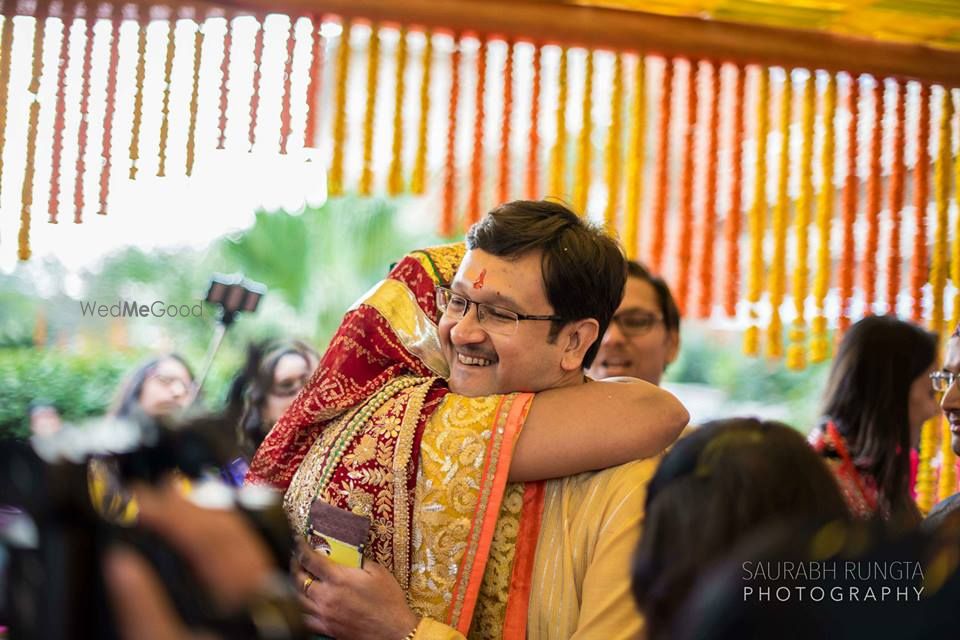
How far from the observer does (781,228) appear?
2.76 meters

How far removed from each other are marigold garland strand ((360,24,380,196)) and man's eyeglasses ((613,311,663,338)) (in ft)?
2.83

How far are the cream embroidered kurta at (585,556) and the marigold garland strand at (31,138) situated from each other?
1.59 metres

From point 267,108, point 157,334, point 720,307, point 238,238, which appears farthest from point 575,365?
point 238,238

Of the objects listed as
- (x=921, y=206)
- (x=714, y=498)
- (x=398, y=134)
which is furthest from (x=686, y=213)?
(x=714, y=498)

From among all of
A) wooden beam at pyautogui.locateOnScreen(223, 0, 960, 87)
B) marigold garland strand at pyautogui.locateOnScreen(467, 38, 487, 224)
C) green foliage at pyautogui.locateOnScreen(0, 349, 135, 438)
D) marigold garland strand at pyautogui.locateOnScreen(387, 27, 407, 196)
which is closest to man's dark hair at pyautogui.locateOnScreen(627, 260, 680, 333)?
marigold garland strand at pyautogui.locateOnScreen(467, 38, 487, 224)

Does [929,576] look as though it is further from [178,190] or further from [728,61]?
[178,190]

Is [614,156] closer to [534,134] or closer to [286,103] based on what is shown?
[534,134]

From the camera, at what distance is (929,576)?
65 cm

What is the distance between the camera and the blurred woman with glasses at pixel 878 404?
275 centimetres

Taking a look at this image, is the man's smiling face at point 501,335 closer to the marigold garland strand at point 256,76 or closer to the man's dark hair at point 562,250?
the man's dark hair at point 562,250

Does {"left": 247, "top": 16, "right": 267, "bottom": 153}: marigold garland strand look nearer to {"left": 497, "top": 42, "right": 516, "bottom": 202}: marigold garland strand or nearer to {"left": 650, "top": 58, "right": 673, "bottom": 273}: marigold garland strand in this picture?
{"left": 497, "top": 42, "right": 516, "bottom": 202}: marigold garland strand

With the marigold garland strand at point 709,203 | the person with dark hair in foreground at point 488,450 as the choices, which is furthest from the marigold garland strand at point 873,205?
the person with dark hair in foreground at point 488,450

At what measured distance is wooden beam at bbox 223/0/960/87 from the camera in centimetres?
251

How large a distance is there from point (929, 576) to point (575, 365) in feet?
3.76
